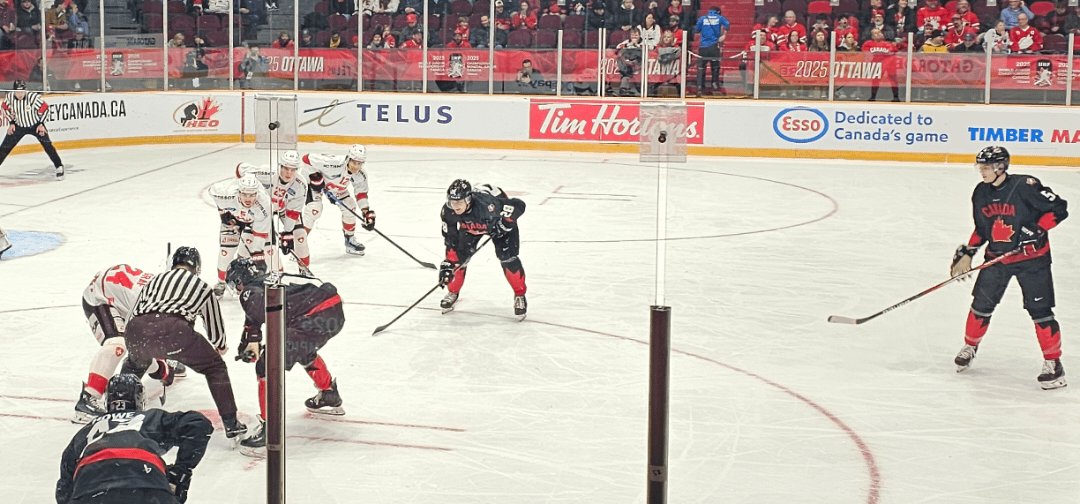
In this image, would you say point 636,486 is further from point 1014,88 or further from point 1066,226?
point 1014,88

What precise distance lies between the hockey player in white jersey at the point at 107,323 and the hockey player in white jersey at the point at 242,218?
6.18 ft

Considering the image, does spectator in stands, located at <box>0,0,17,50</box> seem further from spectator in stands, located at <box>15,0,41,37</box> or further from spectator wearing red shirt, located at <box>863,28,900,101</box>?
spectator wearing red shirt, located at <box>863,28,900,101</box>

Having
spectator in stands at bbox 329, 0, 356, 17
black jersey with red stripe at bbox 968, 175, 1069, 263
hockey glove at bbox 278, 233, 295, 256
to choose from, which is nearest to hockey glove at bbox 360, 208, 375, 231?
hockey glove at bbox 278, 233, 295, 256

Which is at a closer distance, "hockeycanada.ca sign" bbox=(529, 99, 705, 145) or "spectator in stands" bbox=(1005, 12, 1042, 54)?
"spectator in stands" bbox=(1005, 12, 1042, 54)

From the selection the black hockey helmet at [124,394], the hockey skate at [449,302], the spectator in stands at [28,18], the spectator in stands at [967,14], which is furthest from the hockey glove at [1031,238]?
the spectator in stands at [28,18]

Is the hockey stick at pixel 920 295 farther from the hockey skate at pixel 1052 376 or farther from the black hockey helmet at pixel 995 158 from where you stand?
the hockey skate at pixel 1052 376

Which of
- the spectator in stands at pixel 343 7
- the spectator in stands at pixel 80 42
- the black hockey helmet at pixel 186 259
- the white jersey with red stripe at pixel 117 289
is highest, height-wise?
the spectator in stands at pixel 343 7

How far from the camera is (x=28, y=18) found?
48.7ft

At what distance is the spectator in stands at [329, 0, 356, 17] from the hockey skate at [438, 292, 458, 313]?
381 inches

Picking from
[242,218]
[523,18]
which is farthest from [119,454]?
[523,18]

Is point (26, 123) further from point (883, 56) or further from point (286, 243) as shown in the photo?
point (883, 56)

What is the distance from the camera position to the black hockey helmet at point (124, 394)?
13.4ft

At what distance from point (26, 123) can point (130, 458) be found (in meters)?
10.9

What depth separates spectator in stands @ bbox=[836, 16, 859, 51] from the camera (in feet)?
52.0
